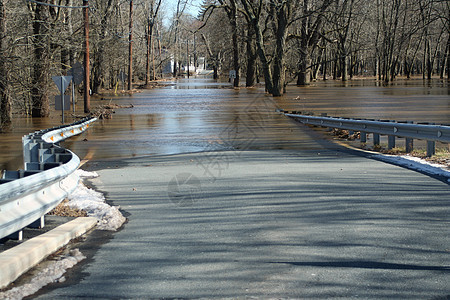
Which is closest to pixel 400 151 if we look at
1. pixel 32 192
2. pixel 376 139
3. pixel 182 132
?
pixel 376 139

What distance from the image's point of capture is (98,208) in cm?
750

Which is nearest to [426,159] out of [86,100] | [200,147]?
[200,147]

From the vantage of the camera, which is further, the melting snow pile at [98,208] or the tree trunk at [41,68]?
the tree trunk at [41,68]

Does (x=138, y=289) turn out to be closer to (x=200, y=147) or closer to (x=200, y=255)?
(x=200, y=255)

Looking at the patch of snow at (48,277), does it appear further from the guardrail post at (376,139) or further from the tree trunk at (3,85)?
the tree trunk at (3,85)

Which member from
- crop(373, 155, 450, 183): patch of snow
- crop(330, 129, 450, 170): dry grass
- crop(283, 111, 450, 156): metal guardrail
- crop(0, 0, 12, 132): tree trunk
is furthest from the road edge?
crop(0, 0, 12, 132): tree trunk

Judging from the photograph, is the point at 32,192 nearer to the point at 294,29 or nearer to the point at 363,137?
the point at 363,137

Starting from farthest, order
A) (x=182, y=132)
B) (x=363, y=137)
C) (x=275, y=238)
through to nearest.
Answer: (x=182, y=132) < (x=363, y=137) < (x=275, y=238)

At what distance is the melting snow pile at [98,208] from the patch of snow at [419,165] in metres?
4.92

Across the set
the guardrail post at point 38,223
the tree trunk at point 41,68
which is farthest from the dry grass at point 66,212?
the tree trunk at point 41,68

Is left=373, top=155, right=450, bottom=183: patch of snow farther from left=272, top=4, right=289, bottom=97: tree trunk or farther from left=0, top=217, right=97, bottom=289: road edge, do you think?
left=272, top=4, right=289, bottom=97: tree trunk

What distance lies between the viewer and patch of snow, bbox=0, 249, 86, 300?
4543mm

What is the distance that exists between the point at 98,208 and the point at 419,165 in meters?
A: 5.96

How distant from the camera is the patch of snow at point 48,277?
454cm
